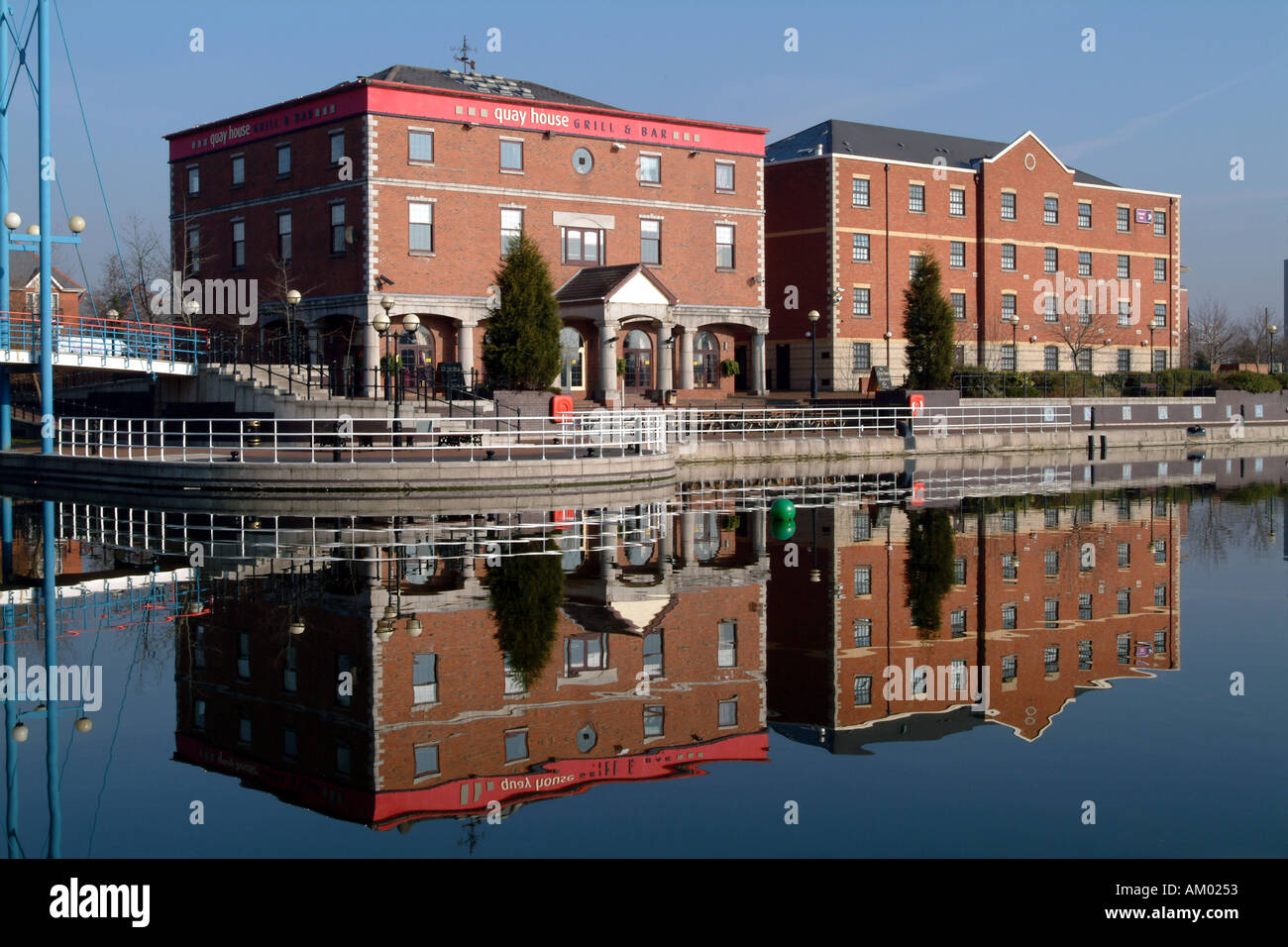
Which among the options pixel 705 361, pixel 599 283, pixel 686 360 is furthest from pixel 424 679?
pixel 705 361

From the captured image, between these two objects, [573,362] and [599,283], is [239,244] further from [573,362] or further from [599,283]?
[599,283]

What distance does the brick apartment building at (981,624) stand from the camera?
10.3 m

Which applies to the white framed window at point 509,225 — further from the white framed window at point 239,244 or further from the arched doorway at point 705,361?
the white framed window at point 239,244

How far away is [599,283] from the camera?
146 feet

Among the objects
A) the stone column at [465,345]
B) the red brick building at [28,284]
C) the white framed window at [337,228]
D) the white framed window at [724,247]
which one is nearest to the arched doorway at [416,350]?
the stone column at [465,345]

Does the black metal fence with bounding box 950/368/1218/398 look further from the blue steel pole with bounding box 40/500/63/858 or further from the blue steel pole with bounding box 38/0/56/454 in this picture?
the blue steel pole with bounding box 40/500/63/858

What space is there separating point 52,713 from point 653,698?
4794 mm

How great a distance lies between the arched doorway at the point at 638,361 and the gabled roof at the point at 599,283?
2.32 m

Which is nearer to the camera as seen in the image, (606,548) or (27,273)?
(606,548)

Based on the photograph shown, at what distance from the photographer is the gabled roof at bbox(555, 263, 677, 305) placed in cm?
4388

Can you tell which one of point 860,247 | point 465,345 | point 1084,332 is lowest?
point 465,345
